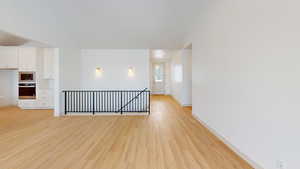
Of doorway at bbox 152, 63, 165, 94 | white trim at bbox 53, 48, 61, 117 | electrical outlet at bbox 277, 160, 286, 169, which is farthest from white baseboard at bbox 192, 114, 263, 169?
doorway at bbox 152, 63, 165, 94

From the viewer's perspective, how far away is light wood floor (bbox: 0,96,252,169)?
231cm

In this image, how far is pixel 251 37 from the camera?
7.26ft

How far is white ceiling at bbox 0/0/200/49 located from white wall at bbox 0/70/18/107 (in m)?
3.71

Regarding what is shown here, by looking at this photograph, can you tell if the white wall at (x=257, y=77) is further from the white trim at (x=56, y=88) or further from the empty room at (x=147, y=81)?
the white trim at (x=56, y=88)

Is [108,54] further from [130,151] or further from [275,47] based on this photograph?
[275,47]

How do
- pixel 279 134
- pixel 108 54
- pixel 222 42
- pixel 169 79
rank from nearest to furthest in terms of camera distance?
pixel 279 134
pixel 222 42
pixel 108 54
pixel 169 79

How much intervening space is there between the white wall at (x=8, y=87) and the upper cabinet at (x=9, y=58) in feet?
2.58

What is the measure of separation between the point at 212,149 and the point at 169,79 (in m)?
9.14

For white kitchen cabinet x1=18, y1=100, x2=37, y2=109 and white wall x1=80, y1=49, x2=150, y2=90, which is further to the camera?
white wall x1=80, y1=49, x2=150, y2=90

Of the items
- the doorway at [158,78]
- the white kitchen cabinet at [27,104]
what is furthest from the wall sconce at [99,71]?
the doorway at [158,78]

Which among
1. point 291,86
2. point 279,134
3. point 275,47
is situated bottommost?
point 279,134

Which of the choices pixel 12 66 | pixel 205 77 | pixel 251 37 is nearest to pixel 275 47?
pixel 251 37

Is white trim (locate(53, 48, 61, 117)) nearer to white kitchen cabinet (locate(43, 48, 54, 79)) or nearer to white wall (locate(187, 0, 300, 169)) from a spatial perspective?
white kitchen cabinet (locate(43, 48, 54, 79))

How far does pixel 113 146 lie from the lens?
2916mm
